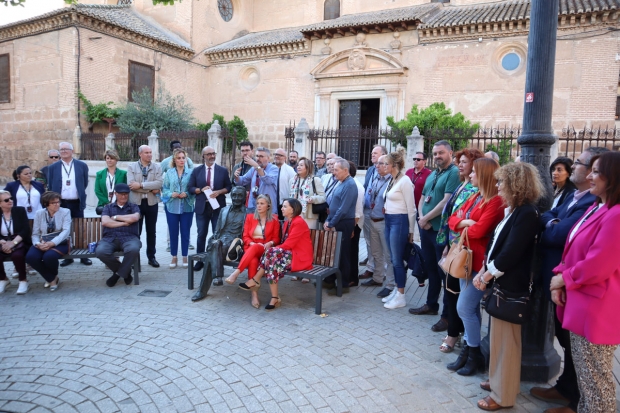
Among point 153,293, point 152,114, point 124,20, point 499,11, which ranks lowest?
point 153,293

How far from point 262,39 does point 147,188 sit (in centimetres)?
1683

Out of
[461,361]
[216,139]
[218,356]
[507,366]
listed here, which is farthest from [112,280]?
[216,139]

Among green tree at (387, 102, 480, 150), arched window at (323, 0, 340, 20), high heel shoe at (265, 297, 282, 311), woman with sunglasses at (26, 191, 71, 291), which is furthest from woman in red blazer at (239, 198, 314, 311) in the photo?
arched window at (323, 0, 340, 20)

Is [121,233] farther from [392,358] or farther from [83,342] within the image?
[392,358]

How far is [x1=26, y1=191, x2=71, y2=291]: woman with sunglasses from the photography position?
5352 mm

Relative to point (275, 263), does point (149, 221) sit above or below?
above

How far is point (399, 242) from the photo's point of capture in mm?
5004

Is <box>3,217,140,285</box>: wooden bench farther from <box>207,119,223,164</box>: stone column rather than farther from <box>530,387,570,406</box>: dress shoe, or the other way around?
<box>207,119,223,164</box>: stone column

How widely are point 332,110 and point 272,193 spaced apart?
13.6 metres

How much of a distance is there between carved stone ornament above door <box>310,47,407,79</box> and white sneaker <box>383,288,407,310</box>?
46.2ft

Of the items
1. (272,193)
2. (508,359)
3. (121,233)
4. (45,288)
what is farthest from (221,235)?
(508,359)

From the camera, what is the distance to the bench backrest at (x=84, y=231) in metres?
5.95

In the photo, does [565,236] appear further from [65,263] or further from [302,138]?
[302,138]

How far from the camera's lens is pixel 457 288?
152 inches
